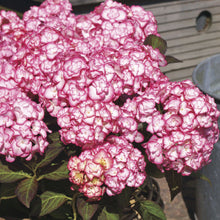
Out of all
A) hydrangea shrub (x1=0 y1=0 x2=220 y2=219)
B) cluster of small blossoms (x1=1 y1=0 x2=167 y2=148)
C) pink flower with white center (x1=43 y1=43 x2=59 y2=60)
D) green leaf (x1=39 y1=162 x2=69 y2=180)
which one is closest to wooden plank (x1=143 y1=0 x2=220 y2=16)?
cluster of small blossoms (x1=1 y1=0 x2=167 y2=148)

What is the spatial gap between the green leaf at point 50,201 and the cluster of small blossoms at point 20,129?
15cm

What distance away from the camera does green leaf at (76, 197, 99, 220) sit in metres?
0.83

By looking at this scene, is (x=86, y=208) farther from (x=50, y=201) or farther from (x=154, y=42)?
(x=154, y=42)

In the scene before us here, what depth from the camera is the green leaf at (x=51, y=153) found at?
2.85 feet

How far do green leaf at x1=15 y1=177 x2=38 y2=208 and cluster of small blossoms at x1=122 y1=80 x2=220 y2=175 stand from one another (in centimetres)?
28

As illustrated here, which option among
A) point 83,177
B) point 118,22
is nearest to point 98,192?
point 83,177

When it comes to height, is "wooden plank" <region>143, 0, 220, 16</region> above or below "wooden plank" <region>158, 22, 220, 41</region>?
above

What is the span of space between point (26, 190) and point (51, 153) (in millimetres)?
102

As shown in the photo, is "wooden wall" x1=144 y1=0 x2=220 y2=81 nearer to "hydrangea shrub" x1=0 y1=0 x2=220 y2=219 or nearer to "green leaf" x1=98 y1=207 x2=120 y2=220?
"hydrangea shrub" x1=0 y1=0 x2=220 y2=219

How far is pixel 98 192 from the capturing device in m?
0.81

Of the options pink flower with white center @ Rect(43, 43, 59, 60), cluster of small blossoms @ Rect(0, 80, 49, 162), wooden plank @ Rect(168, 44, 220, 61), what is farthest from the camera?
wooden plank @ Rect(168, 44, 220, 61)

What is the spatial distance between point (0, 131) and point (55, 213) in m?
0.34

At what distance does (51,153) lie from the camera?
2.88 feet

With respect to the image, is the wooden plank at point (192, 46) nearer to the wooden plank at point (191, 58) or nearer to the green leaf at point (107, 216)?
the wooden plank at point (191, 58)
